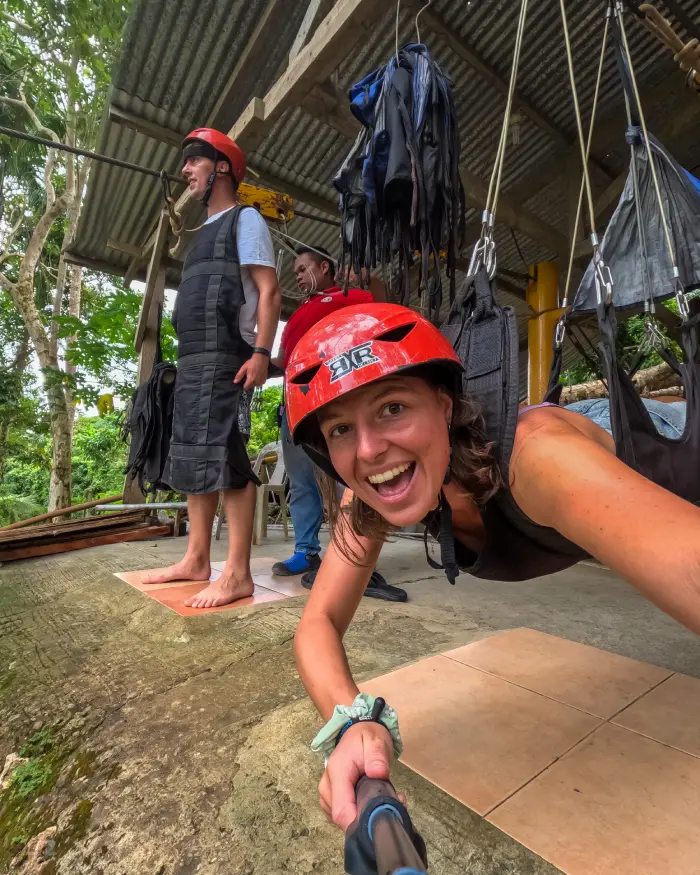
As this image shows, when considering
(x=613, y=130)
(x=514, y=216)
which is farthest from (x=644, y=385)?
(x=613, y=130)

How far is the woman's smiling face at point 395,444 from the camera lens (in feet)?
3.69

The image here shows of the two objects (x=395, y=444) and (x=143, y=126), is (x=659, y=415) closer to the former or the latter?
(x=395, y=444)

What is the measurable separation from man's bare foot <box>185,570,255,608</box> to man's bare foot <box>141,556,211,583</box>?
1.29 feet

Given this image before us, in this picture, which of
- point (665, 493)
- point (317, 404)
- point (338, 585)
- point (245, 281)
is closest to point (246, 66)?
point (245, 281)

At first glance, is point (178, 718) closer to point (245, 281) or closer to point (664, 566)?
point (664, 566)

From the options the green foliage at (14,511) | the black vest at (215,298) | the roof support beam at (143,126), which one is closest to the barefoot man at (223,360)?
the black vest at (215,298)

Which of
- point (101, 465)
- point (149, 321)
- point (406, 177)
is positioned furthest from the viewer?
point (101, 465)

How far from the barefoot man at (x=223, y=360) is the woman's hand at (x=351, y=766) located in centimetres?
176

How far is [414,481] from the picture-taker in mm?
1143

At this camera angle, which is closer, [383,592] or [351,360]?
[351,360]

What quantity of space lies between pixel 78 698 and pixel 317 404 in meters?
1.34

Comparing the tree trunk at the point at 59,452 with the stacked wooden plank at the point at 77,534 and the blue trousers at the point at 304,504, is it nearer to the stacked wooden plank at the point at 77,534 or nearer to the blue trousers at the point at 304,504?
the stacked wooden plank at the point at 77,534

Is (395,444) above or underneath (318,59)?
underneath

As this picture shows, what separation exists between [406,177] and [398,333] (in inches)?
42.5
